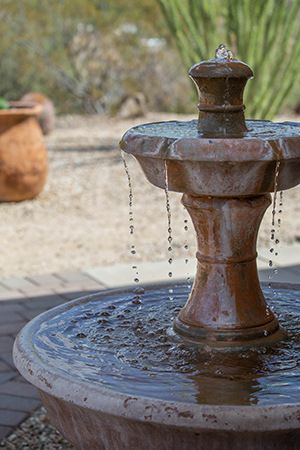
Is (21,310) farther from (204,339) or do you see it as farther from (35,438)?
(204,339)

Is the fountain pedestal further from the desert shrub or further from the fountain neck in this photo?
the desert shrub

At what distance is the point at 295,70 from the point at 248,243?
5909 mm

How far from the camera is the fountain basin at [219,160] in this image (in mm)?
1893

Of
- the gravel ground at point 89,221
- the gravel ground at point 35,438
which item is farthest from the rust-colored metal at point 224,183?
the gravel ground at point 89,221

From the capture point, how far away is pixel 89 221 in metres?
5.97

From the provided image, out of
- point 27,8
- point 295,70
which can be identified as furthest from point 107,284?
point 27,8

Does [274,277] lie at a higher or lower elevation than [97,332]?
lower

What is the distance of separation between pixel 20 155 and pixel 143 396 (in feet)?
15.9

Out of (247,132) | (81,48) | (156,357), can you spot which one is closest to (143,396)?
(156,357)

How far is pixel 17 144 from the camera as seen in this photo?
6.30 m

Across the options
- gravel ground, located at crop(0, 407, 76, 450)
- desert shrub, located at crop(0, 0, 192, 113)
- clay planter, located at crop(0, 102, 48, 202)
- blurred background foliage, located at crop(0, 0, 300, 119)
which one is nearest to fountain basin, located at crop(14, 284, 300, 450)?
gravel ground, located at crop(0, 407, 76, 450)

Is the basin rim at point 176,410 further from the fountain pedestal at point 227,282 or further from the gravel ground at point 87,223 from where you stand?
the gravel ground at point 87,223

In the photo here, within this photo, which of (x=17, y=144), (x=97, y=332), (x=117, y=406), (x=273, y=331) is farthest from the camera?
(x=17, y=144)

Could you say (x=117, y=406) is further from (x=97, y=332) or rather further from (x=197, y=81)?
(x=197, y=81)
